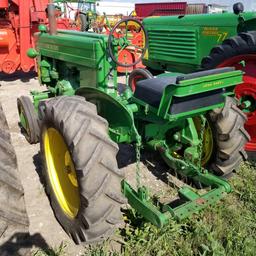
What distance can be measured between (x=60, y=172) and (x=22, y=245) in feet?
2.48

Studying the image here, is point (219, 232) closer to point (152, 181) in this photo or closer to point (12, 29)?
point (152, 181)

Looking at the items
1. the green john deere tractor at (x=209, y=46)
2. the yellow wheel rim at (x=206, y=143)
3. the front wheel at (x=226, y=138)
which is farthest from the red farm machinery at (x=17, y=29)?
the front wheel at (x=226, y=138)

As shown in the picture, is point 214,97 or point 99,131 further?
point 214,97

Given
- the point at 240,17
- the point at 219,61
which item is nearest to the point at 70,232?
the point at 219,61

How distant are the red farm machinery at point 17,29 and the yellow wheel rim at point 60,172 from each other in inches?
212

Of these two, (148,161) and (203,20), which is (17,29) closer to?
(203,20)

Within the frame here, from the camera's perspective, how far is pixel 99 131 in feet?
7.66

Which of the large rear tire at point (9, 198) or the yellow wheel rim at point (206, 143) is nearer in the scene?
the large rear tire at point (9, 198)

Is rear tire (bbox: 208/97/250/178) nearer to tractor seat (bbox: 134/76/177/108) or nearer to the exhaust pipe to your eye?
tractor seat (bbox: 134/76/177/108)

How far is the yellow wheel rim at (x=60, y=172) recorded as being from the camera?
→ 288 cm

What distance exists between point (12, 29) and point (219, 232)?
6922 mm

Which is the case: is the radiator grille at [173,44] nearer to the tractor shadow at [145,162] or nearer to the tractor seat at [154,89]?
the tractor shadow at [145,162]


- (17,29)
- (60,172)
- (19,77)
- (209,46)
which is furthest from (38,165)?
(19,77)

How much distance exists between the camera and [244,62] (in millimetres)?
4004
